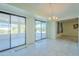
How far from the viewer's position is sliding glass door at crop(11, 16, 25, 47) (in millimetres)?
6073

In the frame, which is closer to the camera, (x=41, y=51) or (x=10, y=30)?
(x=41, y=51)

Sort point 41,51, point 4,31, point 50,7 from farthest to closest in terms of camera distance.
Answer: point 4,31
point 50,7
point 41,51

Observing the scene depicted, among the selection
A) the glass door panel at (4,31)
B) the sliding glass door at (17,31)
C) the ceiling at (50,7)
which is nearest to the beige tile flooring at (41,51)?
the glass door panel at (4,31)

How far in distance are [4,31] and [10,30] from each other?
0.32 m

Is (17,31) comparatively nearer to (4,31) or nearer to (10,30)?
(10,30)

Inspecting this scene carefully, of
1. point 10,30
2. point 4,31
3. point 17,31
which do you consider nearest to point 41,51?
point 10,30

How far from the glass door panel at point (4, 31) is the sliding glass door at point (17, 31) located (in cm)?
42

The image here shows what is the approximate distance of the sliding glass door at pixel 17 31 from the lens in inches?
239

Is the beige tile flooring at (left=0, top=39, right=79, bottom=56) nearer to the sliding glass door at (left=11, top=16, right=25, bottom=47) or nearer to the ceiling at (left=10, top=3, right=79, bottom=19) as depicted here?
the sliding glass door at (left=11, top=16, right=25, bottom=47)

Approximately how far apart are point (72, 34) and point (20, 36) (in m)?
8.79

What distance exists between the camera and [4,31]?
17.6 feet

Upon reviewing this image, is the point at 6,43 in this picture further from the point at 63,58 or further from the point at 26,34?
the point at 63,58

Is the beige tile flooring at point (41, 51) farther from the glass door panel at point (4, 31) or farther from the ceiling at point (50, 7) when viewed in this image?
the ceiling at point (50, 7)

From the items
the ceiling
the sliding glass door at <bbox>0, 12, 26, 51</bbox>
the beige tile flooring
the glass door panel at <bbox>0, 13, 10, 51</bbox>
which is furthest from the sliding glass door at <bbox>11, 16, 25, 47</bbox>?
the ceiling
